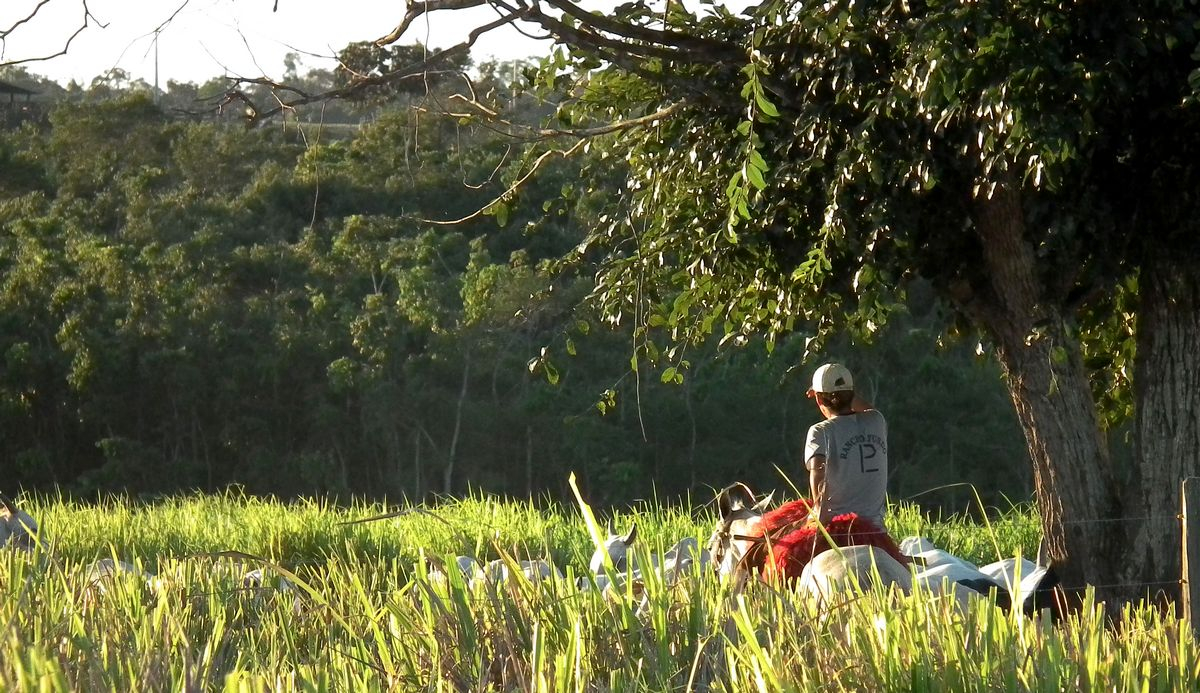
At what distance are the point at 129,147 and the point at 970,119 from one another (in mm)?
35270

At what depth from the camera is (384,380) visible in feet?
97.8

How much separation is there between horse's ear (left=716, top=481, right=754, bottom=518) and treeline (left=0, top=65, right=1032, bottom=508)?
20.2 m

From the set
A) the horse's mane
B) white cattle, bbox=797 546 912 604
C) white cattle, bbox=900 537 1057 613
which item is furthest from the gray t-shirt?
white cattle, bbox=797 546 912 604

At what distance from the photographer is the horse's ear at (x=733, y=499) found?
5543mm

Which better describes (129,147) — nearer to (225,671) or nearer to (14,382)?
(14,382)

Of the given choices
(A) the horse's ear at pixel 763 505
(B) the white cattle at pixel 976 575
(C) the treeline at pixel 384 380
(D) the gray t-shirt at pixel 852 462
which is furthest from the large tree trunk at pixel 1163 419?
(C) the treeline at pixel 384 380

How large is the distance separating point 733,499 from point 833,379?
2.02ft

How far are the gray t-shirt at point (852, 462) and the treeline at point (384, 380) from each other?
20491 millimetres

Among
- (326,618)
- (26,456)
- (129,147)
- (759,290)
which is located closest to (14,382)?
(26,456)

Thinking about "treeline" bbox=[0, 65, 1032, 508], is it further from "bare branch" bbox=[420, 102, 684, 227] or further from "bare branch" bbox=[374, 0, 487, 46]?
"bare branch" bbox=[374, 0, 487, 46]

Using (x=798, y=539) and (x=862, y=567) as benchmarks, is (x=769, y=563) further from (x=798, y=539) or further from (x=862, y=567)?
(x=798, y=539)

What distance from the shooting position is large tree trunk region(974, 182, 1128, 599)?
6684mm

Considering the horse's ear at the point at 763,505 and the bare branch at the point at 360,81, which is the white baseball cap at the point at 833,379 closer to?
the horse's ear at the point at 763,505

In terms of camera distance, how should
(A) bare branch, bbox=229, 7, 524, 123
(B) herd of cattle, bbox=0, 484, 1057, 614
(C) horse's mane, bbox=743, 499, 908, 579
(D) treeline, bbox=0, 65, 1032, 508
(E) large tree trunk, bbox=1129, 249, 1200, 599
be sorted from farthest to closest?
(D) treeline, bbox=0, 65, 1032, 508 → (E) large tree trunk, bbox=1129, 249, 1200, 599 → (C) horse's mane, bbox=743, 499, 908, 579 → (A) bare branch, bbox=229, 7, 524, 123 → (B) herd of cattle, bbox=0, 484, 1057, 614
